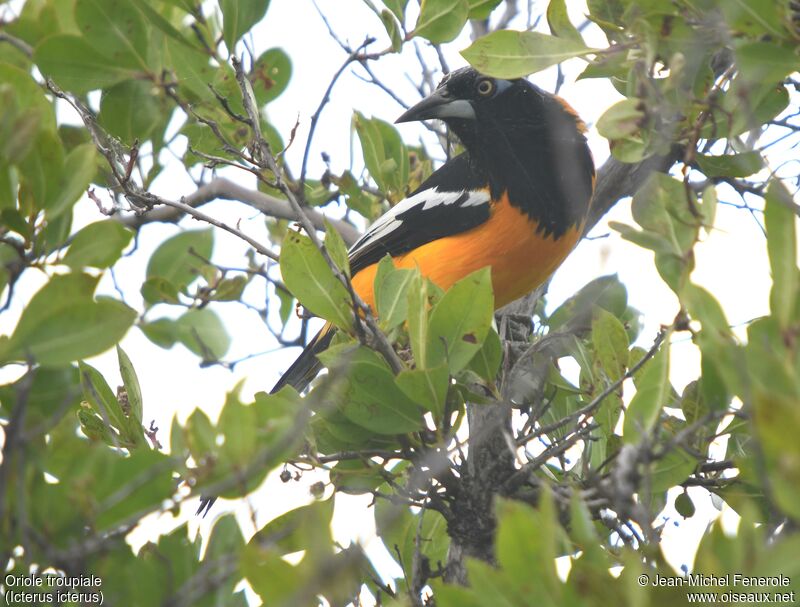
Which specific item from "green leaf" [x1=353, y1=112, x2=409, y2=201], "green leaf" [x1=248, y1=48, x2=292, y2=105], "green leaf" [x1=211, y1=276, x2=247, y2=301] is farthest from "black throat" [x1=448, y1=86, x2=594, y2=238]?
"green leaf" [x1=211, y1=276, x2=247, y2=301]

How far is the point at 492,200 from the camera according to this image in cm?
406

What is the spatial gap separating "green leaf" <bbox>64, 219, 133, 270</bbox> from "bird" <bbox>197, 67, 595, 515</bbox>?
1965 mm

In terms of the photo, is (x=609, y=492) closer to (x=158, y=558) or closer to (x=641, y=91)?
(x=158, y=558)

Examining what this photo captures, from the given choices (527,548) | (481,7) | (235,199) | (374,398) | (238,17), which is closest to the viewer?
(527,548)

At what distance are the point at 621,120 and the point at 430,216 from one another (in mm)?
2013

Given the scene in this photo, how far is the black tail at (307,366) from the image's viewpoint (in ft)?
14.2

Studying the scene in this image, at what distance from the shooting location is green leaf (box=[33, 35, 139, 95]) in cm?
246

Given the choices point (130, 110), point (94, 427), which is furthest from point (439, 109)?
point (94, 427)

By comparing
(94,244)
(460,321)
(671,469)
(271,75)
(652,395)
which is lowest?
(671,469)

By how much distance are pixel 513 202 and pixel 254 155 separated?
159 cm

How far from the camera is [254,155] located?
2695mm

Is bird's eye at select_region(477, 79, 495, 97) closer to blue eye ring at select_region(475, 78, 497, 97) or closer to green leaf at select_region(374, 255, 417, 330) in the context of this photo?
blue eye ring at select_region(475, 78, 497, 97)

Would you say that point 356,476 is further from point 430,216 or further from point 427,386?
point 430,216

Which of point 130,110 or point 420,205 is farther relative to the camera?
A: point 420,205
